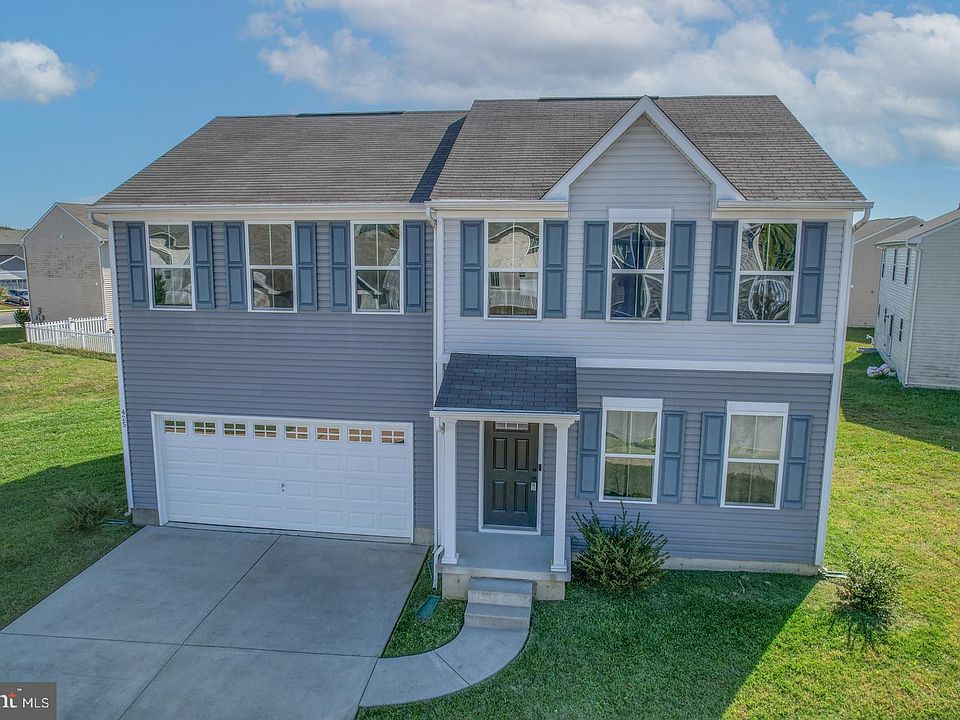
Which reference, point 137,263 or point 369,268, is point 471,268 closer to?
point 369,268

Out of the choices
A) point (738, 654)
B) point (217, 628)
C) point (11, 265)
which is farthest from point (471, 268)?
point (11, 265)

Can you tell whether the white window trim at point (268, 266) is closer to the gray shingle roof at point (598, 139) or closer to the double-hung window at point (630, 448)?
the gray shingle roof at point (598, 139)

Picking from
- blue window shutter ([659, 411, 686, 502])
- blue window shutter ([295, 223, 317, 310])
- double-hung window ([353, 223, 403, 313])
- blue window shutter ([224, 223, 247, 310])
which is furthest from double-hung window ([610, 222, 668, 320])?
blue window shutter ([224, 223, 247, 310])

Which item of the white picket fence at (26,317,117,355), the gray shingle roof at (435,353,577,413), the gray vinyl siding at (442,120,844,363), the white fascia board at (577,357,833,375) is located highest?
the gray vinyl siding at (442,120,844,363)

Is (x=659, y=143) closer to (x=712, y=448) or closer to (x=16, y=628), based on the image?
(x=712, y=448)

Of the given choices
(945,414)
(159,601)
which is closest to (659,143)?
(159,601)

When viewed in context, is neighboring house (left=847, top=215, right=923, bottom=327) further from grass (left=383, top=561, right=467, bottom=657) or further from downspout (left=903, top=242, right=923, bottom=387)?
grass (left=383, top=561, right=467, bottom=657)
